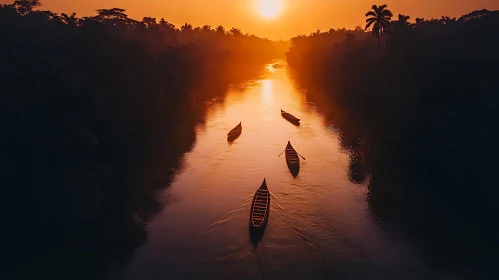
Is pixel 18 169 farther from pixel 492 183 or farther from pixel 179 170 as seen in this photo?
pixel 492 183

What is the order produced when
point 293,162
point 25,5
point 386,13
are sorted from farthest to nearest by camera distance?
point 25,5
point 386,13
point 293,162

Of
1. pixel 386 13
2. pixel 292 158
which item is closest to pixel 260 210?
pixel 292 158

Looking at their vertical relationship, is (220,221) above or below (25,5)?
below

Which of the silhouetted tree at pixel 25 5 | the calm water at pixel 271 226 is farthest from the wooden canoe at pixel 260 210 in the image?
the silhouetted tree at pixel 25 5

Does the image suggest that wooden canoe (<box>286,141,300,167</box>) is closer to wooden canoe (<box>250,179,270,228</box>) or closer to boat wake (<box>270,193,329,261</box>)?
wooden canoe (<box>250,179,270,228</box>)

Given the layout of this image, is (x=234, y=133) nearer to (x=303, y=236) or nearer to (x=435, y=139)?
(x=435, y=139)

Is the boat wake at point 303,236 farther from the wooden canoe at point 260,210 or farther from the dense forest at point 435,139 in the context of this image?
the dense forest at point 435,139
